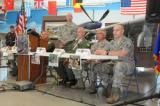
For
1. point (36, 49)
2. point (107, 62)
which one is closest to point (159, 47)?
point (107, 62)

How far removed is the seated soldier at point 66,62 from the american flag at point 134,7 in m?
3.86

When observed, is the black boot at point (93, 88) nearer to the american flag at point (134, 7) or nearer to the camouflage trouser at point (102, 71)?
the camouflage trouser at point (102, 71)

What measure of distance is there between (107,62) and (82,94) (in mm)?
Result: 760

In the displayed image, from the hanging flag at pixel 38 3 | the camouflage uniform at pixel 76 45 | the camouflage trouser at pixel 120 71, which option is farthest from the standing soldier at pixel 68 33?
the hanging flag at pixel 38 3

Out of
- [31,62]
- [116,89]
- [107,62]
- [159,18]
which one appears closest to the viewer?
[159,18]

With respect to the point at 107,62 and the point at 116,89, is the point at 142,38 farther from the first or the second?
the point at 116,89

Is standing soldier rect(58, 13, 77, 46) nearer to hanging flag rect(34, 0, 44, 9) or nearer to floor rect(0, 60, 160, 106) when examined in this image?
floor rect(0, 60, 160, 106)

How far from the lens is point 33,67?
21.4 ft

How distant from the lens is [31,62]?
6406 millimetres

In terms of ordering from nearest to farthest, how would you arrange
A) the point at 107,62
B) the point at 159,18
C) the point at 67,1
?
the point at 159,18 → the point at 107,62 → the point at 67,1

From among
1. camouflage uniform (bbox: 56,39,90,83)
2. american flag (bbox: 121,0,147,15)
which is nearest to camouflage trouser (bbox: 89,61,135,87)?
camouflage uniform (bbox: 56,39,90,83)

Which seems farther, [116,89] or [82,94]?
[82,94]

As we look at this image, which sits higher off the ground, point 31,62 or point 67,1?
point 67,1

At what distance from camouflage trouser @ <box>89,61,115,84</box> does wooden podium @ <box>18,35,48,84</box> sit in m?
1.51
